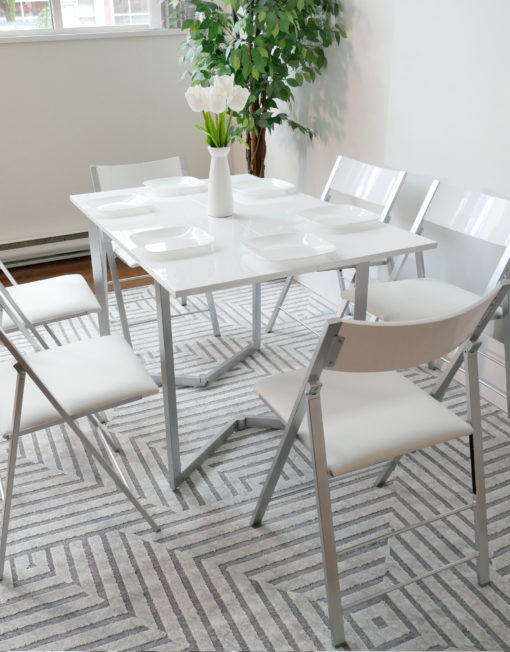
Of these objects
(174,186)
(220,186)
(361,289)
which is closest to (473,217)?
(361,289)

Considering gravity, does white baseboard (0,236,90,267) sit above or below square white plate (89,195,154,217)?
below

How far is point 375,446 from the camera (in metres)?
1.60

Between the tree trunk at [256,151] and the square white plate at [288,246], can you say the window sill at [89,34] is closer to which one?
the tree trunk at [256,151]

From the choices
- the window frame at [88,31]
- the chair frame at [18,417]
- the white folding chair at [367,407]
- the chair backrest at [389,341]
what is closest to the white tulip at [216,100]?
the white folding chair at [367,407]

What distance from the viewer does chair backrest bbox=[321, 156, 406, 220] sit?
2.86m

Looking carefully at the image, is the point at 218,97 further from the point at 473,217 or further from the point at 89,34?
the point at 89,34

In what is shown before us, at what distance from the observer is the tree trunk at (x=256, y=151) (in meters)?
3.72

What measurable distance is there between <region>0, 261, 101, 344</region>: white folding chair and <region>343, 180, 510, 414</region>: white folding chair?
97cm

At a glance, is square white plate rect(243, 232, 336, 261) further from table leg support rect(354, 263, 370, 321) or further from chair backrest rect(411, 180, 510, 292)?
chair backrest rect(411, 180, 510, 292)

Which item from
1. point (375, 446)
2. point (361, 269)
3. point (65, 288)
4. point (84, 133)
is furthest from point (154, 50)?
point (375, 446)

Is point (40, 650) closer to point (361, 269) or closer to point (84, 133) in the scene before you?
point (361, 269)

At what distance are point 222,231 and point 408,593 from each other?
4.01ft

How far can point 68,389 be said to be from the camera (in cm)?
190

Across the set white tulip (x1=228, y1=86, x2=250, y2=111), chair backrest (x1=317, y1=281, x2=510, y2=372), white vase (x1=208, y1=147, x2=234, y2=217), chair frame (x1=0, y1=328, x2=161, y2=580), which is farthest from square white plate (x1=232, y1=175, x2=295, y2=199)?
chair backrest (x1=317, y1=281, x2=510, y2=372)
